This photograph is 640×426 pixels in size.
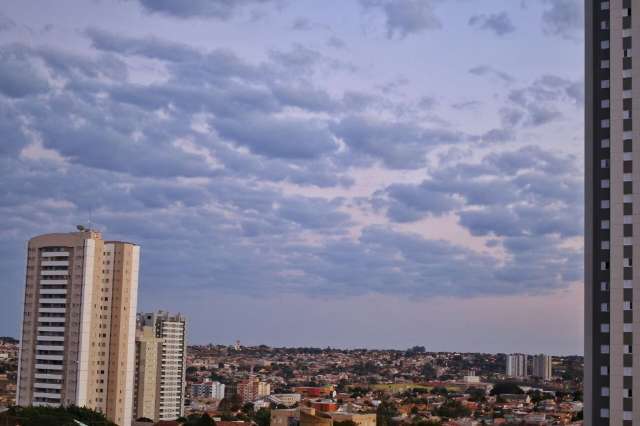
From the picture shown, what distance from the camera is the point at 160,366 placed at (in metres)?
69.3

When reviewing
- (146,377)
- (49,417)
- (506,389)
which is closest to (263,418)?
(146,377)

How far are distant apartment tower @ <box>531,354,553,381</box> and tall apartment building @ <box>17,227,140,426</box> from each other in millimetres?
50614

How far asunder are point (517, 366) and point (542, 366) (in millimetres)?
3709

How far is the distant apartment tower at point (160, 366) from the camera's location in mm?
63781

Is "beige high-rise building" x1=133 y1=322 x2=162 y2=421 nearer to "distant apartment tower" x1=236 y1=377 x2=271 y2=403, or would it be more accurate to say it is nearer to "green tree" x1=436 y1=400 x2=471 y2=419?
"distant apartment tower" x1=236 y1=377 x2=271 y2=403

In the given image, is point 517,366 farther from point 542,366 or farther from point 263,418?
point 263,418

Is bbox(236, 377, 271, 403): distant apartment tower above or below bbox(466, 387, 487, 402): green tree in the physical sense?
below

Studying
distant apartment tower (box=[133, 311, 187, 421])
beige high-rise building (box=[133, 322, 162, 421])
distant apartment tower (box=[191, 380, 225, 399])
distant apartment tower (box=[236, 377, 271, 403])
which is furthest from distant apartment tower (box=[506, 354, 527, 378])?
beige high-rise building (box=[133, 322, 162, 421])

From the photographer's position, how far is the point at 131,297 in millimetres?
44094

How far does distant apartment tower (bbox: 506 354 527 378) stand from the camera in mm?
85250
